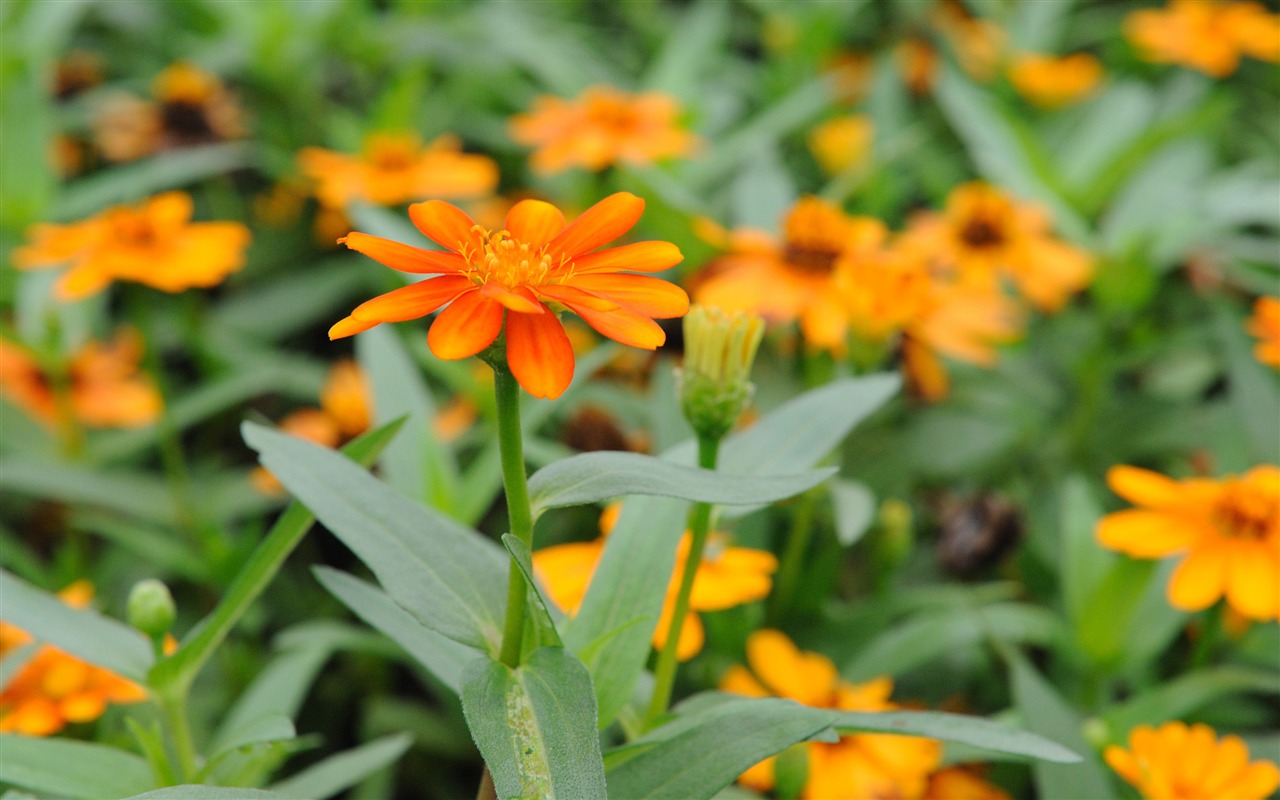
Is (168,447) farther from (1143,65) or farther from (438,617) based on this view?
(1143,65)

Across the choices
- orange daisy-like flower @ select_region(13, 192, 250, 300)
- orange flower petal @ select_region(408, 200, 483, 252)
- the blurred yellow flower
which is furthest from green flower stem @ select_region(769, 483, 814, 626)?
the blurred yellow flower

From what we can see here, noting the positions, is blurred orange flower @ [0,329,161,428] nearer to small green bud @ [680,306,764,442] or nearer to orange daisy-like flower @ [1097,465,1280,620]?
small green bud @ [680,306,764,442]

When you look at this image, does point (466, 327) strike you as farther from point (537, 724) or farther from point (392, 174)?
point (392, 174)

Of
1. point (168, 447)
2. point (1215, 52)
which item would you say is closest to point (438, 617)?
point (168, 447)

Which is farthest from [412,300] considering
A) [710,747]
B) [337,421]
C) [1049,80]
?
[1049,80]

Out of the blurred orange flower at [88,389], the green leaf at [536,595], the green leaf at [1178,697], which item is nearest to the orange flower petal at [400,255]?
the green leaf at [536,595]

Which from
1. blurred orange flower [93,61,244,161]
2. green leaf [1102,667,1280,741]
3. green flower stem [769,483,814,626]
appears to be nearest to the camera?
green leaf [1102,667,1280,741]
